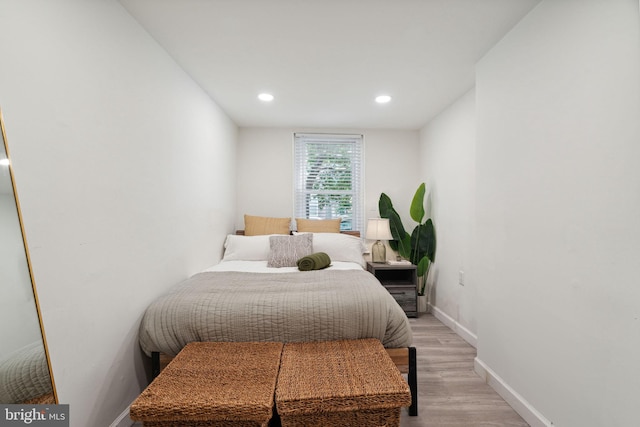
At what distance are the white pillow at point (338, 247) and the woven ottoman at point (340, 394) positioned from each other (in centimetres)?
184

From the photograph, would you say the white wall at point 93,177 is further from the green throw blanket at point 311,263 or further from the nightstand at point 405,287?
the nightstand at point 405,287

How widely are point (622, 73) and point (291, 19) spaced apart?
1665mm

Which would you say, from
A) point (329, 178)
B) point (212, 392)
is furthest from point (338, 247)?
point (212, 392)

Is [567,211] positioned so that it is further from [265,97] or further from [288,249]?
[265,97]

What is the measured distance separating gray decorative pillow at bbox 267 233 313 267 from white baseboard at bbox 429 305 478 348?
168 cm

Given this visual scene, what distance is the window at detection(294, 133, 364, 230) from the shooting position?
4.37 m

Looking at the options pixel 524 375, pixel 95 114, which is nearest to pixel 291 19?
pixel 95 114

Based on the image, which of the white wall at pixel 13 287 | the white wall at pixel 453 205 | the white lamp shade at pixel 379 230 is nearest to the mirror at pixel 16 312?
the white wall at pixel 13 287

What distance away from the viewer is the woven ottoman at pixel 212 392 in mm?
1279

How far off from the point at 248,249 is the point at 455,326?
234 cm

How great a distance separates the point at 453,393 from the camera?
2143 mm

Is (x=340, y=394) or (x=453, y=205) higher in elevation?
(x=453, y=205)

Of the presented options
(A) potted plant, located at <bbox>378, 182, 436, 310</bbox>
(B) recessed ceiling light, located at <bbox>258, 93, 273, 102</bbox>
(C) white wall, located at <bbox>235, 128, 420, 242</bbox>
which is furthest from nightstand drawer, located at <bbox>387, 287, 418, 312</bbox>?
(B) recessed ceiling light, located at <bbox>258, 93, 273, 102</bbox>

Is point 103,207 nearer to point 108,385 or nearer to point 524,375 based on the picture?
point 108,385
